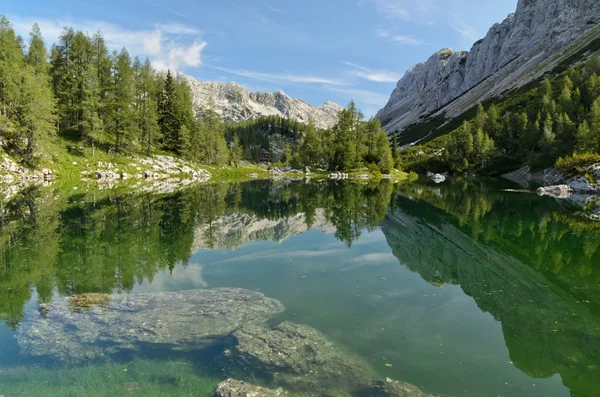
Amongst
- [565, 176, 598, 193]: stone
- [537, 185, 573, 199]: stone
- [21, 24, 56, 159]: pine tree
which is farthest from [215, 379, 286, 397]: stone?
[565, 176, 598, 193]: stone

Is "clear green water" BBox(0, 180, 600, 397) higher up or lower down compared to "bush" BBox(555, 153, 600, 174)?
lower down

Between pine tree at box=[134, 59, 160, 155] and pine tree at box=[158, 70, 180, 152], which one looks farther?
pine tree at box=[158, 70, 180, 152]

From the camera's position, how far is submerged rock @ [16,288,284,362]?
982 cm

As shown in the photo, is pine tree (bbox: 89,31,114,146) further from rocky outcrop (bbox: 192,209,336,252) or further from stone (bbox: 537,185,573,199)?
stone (bbox: 537,185,573,199)

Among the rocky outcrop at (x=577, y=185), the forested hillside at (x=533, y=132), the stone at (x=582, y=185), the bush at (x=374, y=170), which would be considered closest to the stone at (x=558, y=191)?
the rocky outcrop at (x=577, y=185)

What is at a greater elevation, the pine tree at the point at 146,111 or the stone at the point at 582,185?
the pine tree at the point at 146,111

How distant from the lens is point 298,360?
9.21 meters

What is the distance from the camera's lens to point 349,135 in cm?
10738

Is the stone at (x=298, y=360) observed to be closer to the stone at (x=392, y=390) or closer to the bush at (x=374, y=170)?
the stone at (x=392, y=390)

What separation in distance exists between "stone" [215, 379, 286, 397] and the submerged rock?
2.29m

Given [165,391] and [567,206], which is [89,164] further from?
[567,206]

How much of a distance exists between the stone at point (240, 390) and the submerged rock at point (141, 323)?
229 cm

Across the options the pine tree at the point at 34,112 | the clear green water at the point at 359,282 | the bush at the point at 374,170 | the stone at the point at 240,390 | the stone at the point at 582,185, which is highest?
the pine tree at the point at 34,112

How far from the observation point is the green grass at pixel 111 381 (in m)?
7.96
